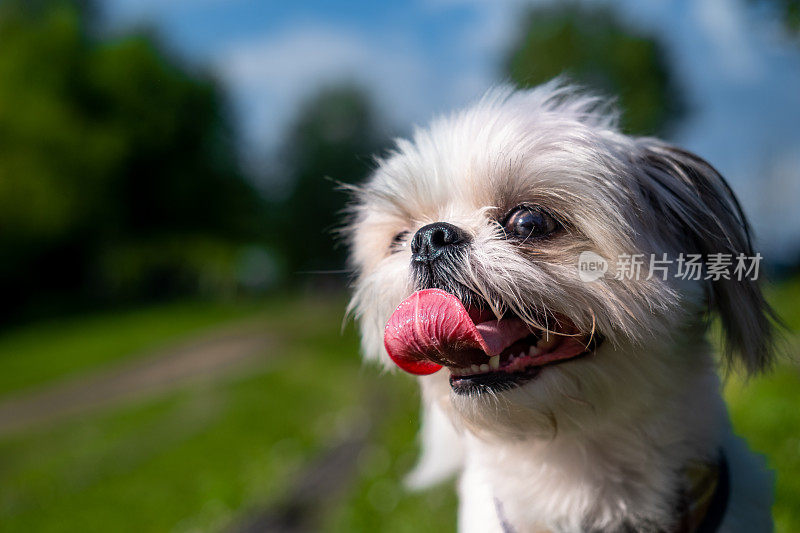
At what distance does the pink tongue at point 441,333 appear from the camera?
1.89 m

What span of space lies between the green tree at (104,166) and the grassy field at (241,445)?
11702 millimetres

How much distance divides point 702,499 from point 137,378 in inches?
626

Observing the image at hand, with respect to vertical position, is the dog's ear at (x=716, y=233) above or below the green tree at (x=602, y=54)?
below

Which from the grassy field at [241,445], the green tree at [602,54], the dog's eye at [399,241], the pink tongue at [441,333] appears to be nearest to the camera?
the pink tongue at [441,333]

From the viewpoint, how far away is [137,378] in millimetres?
16062

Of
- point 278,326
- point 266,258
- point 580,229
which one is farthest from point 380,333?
point 266,258

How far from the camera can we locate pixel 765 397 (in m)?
4.72

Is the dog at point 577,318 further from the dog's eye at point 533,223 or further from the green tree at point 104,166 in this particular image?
the green tree at point 104,166

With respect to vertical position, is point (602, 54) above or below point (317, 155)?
above

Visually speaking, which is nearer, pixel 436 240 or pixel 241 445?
pixel 436 240

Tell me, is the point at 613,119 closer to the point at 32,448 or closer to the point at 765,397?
the point at 765,397

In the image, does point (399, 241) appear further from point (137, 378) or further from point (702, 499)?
point (137, 378)

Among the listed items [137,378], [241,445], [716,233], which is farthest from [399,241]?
[137,378]

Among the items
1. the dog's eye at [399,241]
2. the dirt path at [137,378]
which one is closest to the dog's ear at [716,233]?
the dog's eye at [399,241]
